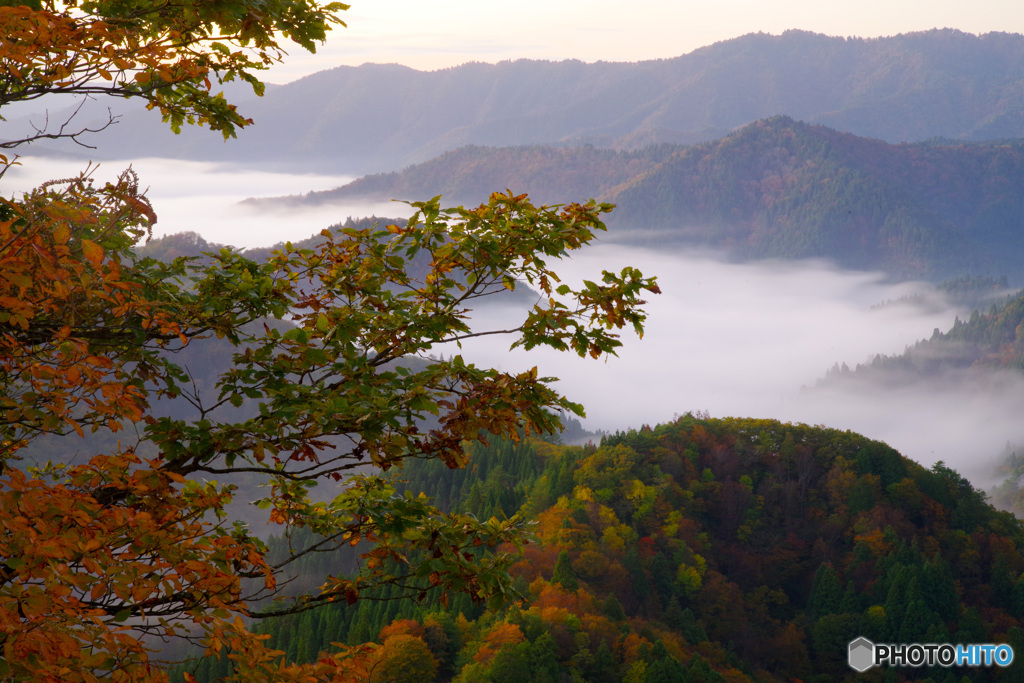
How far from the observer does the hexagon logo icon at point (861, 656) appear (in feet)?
210

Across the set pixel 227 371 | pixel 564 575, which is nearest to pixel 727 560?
pixel 564 575

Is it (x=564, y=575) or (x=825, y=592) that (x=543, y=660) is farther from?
(x=825, y=592)

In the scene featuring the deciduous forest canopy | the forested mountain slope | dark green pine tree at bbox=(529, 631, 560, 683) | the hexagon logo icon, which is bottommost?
the hexagon logo icon

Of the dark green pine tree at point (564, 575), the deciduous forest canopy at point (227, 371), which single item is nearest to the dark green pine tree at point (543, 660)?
the dark green pine tree at point (564, 575)

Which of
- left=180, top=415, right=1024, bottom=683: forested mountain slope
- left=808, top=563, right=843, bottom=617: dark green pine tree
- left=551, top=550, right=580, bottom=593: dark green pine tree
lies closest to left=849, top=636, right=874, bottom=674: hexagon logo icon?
left=180, top=415, right=1024, bottom=683: forested mountain slope

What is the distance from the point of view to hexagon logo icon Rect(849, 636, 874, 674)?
210ft

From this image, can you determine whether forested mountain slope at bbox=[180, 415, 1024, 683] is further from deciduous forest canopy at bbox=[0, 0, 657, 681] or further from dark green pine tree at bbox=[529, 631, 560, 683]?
deciduous forest canopy at bbox=[0, 0, 657, 681]

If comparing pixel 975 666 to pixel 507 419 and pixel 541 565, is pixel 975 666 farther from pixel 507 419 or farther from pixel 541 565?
pixel 507 419

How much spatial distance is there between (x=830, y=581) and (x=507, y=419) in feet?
251

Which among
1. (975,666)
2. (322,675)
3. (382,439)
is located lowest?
(975,666)

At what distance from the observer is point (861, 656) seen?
214ft

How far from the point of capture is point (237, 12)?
282 inches

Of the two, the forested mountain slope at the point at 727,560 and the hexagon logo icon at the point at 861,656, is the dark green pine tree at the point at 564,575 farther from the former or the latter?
the hexagon logo icon at the point at 861,656

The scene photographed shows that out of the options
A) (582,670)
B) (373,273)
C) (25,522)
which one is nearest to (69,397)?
(25,522)
